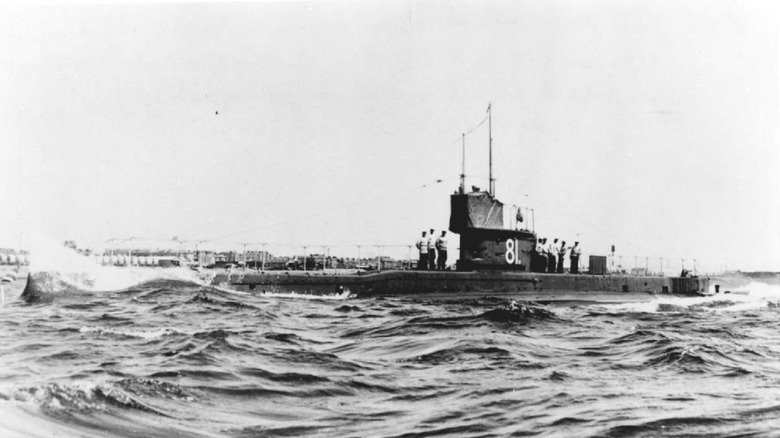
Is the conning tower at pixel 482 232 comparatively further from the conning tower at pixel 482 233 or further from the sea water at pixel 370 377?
the sea water at pixel 370 377

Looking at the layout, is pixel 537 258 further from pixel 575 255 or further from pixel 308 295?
pixel 308 295

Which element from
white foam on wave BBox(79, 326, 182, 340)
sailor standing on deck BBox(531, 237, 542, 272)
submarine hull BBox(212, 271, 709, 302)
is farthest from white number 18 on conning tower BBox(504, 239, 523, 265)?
white foam on wave BBox(79, 326, 182, 340)

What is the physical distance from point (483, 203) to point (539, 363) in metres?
16.1

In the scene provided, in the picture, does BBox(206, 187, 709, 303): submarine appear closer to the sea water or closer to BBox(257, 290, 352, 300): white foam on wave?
BBox(257, 290, 352, 300): white foam on wave

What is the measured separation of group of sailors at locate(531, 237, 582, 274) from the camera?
92.5 ft

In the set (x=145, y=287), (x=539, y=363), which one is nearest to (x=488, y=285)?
(x=145, y=287)

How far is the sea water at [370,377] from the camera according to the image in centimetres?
664

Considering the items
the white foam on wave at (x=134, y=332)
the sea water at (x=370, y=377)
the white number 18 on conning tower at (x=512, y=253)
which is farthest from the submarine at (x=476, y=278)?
the white foam on wave at (x=134, y=332)

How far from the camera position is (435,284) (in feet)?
80.0

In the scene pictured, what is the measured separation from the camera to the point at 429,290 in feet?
79.6

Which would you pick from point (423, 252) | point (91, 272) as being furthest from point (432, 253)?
point (91, 272)

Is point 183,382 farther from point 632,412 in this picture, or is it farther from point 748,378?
point 748,378

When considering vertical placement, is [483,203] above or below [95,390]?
above

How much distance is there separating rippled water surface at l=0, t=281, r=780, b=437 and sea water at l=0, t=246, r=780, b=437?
1.1 inches
